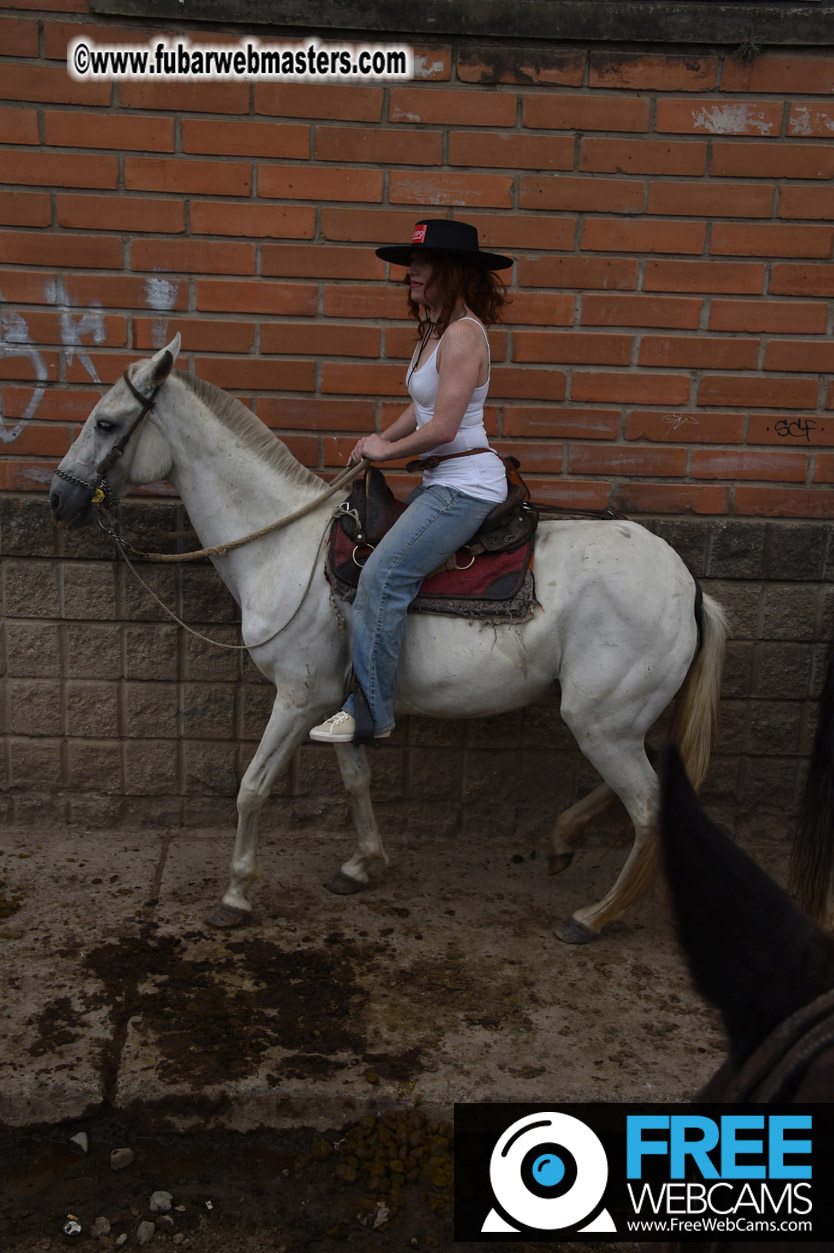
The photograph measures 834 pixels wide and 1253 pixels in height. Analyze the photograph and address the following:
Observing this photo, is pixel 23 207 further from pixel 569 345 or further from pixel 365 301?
pixel 569 345

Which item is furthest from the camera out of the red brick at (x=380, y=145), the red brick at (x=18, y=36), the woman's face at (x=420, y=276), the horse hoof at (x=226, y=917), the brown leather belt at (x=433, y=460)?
the red brick at (x=380, y=145)

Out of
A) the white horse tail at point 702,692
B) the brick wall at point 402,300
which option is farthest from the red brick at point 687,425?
the white horse tail at point 702,692

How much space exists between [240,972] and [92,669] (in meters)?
1.70

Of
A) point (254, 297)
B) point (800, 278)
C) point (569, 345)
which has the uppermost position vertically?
point (800, 278)

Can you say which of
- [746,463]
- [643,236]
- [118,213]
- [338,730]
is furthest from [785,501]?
[118,213]

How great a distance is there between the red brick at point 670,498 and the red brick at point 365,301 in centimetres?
130

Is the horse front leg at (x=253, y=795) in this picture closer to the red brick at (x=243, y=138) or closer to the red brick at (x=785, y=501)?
the red brick at (x=785, y=501)

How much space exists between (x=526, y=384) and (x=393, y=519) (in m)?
1.14

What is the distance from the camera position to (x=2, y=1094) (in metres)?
2.77

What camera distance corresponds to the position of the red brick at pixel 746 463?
423 centimetres

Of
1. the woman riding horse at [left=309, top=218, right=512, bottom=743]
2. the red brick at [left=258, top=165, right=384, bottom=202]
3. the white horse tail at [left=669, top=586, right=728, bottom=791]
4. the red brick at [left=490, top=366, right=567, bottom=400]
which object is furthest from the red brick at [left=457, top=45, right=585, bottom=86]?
the white horse tail at [left=669, top=586, right=728, bottom=791]

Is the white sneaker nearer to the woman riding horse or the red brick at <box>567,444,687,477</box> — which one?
the woman riding horse

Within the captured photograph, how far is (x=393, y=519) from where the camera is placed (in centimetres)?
350

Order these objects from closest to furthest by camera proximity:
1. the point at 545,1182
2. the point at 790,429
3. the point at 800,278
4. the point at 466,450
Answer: the point at 545,1182, the point at 466,450, the point at 800,278, the point at 790,429
